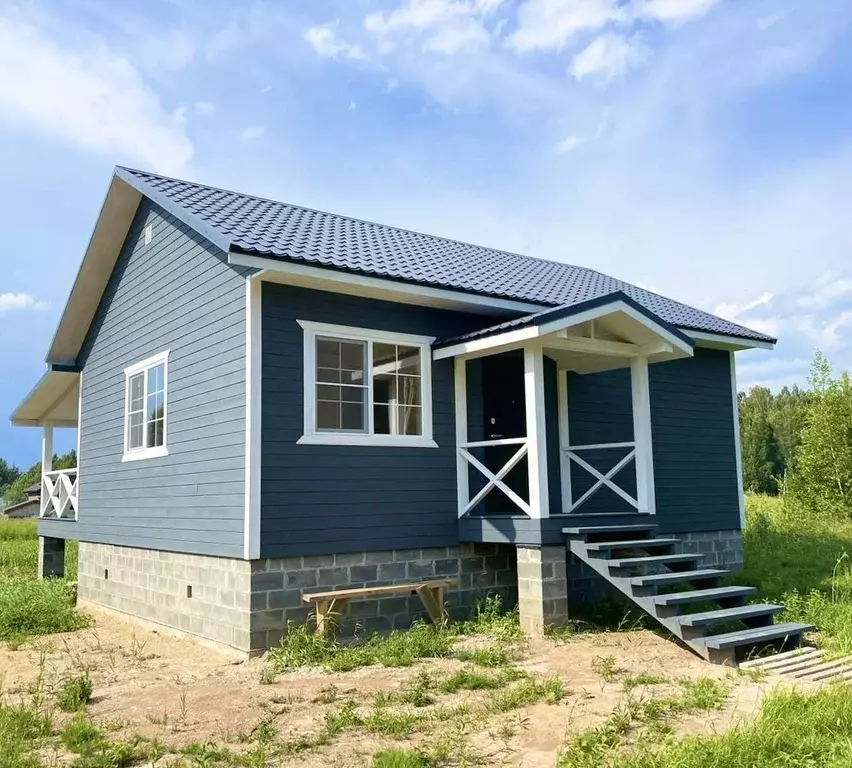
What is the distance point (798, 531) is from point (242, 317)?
47.6ft

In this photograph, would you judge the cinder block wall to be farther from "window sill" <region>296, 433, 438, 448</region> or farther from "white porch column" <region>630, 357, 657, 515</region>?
"white porch column" <region>630, 357, 657, 515</region>

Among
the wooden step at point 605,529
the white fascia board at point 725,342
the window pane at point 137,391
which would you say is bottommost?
the wooden step at point 605,529

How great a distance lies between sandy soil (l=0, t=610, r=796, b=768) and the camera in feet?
17.4

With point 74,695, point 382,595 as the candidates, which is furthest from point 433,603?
point 74,695

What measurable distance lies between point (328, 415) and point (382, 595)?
202cm

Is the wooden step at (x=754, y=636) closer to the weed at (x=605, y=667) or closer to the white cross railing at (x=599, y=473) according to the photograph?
the weed at (x=605, y=667)

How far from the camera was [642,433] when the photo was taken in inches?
392

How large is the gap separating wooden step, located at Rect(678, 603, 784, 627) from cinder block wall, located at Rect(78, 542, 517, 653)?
2779 millimetres

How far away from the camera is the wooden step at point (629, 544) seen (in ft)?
27.9

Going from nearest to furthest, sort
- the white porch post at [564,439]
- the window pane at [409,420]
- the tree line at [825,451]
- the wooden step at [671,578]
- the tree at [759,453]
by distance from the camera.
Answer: the wooden step at [671,578] → the window pane at [409,420] → the white porch post at [564,439] → the tree line at [825,451] → the tree at [759,453]

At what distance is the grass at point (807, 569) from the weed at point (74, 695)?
646 centimetres

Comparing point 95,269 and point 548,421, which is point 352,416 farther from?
point 95,269

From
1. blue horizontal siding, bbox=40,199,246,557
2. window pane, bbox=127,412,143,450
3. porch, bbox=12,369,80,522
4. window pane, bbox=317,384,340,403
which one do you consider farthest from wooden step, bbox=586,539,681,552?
porch, bbox=12,369,80,522

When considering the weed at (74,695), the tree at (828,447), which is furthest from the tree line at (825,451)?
the weed at (74,695)
